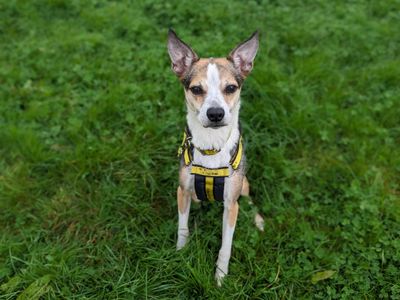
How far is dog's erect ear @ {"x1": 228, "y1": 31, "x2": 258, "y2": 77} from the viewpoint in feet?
9.74

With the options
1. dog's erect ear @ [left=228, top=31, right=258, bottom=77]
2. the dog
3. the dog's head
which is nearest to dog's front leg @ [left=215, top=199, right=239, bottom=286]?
the dog

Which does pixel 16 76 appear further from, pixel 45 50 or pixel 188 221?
pixel 188 221

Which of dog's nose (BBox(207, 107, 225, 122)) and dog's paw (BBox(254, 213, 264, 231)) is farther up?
dog's nose (BBox(207, 107, 225, 122))

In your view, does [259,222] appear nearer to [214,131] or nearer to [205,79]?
[214,131]

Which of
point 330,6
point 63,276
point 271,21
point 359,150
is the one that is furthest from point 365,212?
point 330,6

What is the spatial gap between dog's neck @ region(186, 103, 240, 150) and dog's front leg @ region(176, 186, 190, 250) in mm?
462

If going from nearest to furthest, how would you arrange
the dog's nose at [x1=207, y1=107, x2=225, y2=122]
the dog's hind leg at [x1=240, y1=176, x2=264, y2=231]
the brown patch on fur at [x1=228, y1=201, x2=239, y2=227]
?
the dog's nose at [x1=207, y1=107, x2=225, y2=122], the brown patch on fur at [x1=228, y1=201, x2=239, y2=227], the dog's hind leg at [x1=240, y1=176, x2=264, y2=231]

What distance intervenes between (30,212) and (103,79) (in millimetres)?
1866

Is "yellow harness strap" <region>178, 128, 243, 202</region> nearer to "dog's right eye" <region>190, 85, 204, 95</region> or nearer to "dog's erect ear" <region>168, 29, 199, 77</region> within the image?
"dog's right eye" <region>190, 85, 204, 95</region>

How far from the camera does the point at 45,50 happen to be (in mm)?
5027

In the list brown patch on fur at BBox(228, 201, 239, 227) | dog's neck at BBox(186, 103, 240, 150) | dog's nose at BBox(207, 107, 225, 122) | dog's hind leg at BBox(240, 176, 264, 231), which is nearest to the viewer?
dog's nose at BBox(207, 107, 225, 122)

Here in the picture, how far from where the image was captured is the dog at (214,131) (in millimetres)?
2740

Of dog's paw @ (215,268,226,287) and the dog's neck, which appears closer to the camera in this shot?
the dog's neck

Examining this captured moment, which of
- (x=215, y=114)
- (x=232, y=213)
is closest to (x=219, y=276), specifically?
(x=232, y=213)
